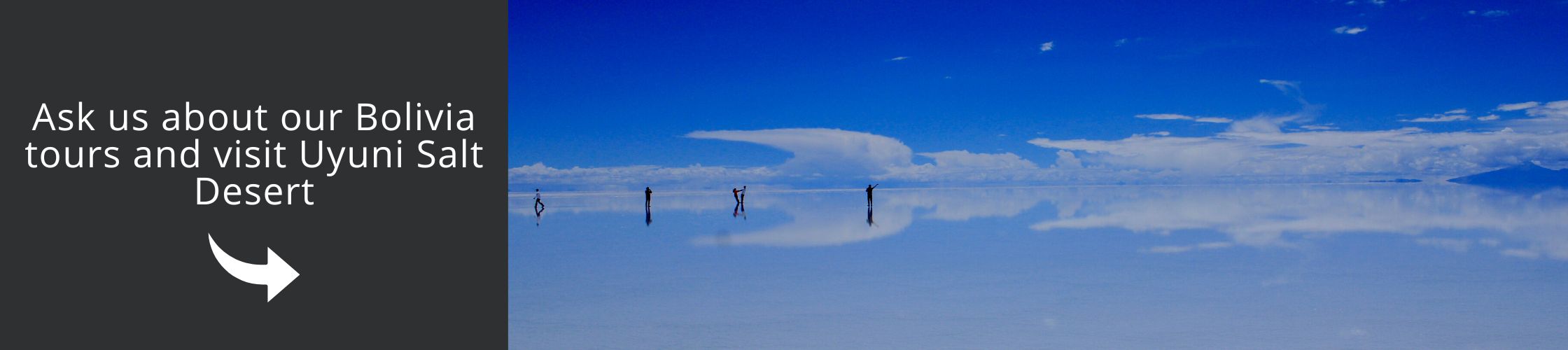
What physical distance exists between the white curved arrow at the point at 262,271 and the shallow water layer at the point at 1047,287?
2264 millimetres

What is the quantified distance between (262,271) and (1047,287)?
324 inches

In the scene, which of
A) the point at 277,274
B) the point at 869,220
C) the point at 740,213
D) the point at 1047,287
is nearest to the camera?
the point at 277,274

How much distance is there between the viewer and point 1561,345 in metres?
7.82

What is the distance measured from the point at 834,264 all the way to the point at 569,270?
3.59 m

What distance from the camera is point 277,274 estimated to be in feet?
32.0

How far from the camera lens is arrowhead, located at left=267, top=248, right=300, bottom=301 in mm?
9609

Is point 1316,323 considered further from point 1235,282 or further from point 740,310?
point 740,310

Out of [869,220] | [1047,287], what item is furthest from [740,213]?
[1047,287]

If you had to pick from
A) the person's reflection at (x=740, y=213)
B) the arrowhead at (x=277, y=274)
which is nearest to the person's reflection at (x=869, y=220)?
the person's reflection at (x=740, y=213)

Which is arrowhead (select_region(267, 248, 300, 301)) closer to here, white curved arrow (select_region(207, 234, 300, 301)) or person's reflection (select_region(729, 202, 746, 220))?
white curved arrow (select_region(207, 234, 300, 301))

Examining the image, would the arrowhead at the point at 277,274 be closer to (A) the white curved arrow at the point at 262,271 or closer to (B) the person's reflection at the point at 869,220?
(A) the white curved arrow at the point at 262,271

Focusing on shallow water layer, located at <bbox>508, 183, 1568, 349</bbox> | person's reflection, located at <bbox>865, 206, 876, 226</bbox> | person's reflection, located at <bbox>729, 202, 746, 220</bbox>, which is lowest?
shallow water layer, located at <bbox>508, 183, 1568, 349</bbox>

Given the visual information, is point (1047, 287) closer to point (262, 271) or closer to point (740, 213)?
point (262, 271)

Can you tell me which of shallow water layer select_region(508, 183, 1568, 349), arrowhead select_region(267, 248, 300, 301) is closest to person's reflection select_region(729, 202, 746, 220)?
shallow water layer select_region(508, 183, 1568, 349)
